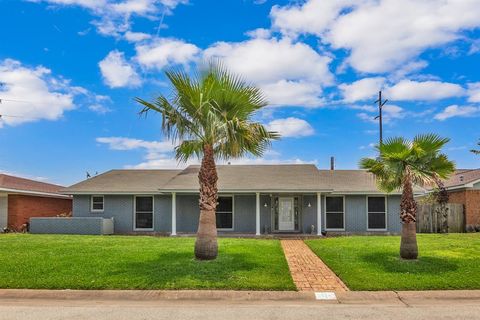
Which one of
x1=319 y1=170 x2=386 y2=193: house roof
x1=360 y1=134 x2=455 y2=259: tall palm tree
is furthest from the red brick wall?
x1=360 y1=134 x2=455 y2=259: tall palm tree

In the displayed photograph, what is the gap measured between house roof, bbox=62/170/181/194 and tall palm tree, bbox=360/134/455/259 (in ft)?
43.2

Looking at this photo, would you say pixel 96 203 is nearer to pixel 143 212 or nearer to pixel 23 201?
pixel 143 212

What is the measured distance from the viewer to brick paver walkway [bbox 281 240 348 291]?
893 centimetres

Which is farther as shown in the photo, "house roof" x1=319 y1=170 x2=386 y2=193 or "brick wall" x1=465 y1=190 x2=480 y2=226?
"brick wall" x1=465 y1=190 x2=480 y2=226

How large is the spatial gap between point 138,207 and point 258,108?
13297mm

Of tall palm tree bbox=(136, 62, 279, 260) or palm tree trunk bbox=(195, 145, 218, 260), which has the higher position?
tall palm tree bbox=(136, 62, 279, 260)

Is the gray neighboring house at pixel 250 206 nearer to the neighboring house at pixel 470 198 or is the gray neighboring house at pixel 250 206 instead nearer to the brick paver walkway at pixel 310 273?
the neighboring house at pixel 470 198

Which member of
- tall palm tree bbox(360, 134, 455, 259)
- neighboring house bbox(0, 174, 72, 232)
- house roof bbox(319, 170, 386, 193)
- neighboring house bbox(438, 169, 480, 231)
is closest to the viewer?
tall palm tree bbox(360, 134, 455, 259)

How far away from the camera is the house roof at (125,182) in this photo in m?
21.6

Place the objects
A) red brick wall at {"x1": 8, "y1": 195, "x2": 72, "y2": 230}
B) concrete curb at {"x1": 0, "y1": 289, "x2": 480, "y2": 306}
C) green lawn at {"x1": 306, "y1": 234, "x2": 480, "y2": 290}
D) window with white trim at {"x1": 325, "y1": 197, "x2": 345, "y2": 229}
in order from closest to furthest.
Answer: concrete curb at {"x1": 0, "y1": 289, "x2": 480, "y2": 306} < green lawn at {"x1": 306, "y1": 234, "x2": 480, "y2": 290} < window with white trim at {"x1": 325, "y1": 197, "x2": 345, "y2": 229} < red brick wall at {"x1": 8, "y1": 195, "x2": 72, "y2": 230}

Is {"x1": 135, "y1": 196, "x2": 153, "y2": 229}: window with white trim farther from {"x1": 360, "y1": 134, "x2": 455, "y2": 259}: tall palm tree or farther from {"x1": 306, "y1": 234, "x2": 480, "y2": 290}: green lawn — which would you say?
{"x1": 360, "y1": 134, "x2": 455, "y2": 259}: tall palm tree

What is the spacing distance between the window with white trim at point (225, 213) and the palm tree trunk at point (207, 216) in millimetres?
11176

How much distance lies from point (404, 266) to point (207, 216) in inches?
193

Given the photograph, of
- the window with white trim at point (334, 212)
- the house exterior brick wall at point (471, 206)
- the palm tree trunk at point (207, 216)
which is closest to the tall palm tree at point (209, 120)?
the palm tree trunk at point (207, 216)
